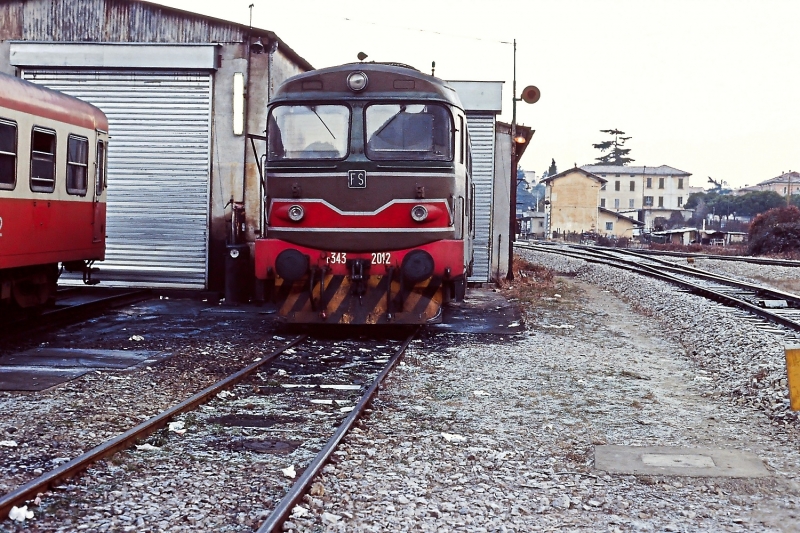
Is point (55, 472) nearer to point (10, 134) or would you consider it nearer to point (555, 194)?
point (10, 134)

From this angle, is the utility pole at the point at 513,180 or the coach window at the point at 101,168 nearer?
the coach window at the point at 101,168

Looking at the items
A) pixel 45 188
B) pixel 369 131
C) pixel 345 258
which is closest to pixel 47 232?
pixel 45 188

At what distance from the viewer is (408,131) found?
11391 mm

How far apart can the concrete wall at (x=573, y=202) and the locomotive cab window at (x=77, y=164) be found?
7250 cm

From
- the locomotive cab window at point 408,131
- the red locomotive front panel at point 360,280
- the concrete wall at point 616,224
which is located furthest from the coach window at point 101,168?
the concrete wall at point 616,224

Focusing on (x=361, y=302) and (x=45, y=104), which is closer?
(x=361, y=302)

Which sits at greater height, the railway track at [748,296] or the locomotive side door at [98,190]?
the locomotive side door at [98,190]

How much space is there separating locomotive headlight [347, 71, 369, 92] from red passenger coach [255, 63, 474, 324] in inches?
0.5

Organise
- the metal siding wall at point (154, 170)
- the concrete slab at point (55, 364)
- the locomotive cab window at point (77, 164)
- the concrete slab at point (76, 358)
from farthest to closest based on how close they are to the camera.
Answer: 1. the metal siding wall at point (154, 170)
2. the locomotive cab window at point (77, 164)
3. the concrete slab at point (76, 358)
4. the concrete slab at point (55, 364)

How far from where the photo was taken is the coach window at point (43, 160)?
11234mm

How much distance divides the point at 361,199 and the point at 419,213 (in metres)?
0.75

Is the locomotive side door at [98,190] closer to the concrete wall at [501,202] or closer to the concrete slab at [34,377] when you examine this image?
the concrete slab at [34,377]

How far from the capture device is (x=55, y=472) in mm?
5152

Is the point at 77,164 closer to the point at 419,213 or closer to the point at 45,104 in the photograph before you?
the point at 45,104
